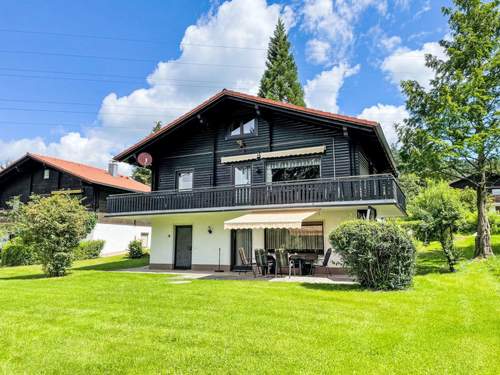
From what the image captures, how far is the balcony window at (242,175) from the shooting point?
1880cm

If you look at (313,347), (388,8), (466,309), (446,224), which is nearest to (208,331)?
(313,347)

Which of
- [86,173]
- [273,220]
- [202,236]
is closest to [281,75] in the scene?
[86,173]

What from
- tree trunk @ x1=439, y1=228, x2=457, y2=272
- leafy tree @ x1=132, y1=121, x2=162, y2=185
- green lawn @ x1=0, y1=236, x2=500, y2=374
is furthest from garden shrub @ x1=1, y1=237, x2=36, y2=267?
leafy tree @ x1=132, y1=121, x2=162, y2=185

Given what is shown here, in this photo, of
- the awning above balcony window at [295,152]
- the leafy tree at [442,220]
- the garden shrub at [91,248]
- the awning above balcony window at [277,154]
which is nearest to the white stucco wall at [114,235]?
the garden shrub at [91,248]

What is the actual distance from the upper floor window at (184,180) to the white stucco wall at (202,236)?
1.95m

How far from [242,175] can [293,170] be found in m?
2.93

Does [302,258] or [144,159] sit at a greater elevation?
[144,159]

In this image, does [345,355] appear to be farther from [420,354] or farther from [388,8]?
[388,8]

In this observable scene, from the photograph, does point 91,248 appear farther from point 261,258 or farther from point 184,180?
point 261,258

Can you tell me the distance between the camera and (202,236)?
1939 centimetres

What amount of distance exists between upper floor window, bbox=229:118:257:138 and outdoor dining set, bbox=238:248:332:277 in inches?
270

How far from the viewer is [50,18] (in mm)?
20656

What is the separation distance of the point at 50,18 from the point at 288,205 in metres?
18.3

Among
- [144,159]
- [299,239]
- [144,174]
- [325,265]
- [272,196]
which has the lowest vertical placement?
[325,265]
